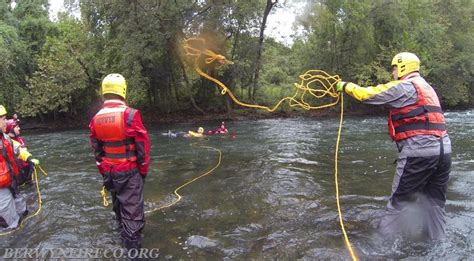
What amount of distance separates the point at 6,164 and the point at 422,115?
6194 millimetres

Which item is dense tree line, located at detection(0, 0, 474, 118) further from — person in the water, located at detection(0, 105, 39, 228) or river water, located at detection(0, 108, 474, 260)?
person in the water, located at detection(0, 105, 39, 228)

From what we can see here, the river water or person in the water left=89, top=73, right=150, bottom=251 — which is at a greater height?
person in the water left=89, top=73, right=150, bottom=251

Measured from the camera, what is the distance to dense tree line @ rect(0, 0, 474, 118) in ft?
78.4

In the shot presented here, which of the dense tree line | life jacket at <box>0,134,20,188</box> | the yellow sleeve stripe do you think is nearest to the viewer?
the yellow sleeve stripe

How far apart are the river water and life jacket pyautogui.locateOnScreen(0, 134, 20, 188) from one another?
2.89 feet

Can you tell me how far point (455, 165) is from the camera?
9883 millimetres

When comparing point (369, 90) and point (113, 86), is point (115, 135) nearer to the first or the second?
point (113, 86)

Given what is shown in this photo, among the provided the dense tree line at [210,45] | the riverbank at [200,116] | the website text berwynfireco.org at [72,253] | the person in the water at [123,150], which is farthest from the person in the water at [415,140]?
the riverbank at [200,116]

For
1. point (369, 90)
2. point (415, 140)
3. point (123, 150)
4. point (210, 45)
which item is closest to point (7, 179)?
point (123, 150)

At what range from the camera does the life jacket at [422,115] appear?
5168mm

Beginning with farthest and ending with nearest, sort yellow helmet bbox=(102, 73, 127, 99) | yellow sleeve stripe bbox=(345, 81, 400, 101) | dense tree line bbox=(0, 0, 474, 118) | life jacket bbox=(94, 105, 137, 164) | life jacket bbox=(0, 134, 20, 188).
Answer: dense tree line bbox=(0, 0, 474, 118)
life jacket bbox=(0, 134, 20, 188)
yellow sleeve stripe bbox=(345, 81, 400, 101)
yellow helmet bbox=(102, 73, 127, 99)
life jacket bbox=(94, 105, 137, 164)

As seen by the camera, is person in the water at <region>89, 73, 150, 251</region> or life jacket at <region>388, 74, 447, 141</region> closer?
person in the water at <region>89, 73, 150, 251</region>

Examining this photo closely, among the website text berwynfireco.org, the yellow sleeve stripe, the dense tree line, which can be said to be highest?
the dense tree line

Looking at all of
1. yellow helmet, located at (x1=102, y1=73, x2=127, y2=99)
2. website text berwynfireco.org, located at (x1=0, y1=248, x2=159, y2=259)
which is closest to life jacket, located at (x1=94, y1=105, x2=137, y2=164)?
yellow helmet, located at (x1=102, y1=73, x2=127, y2=99)
